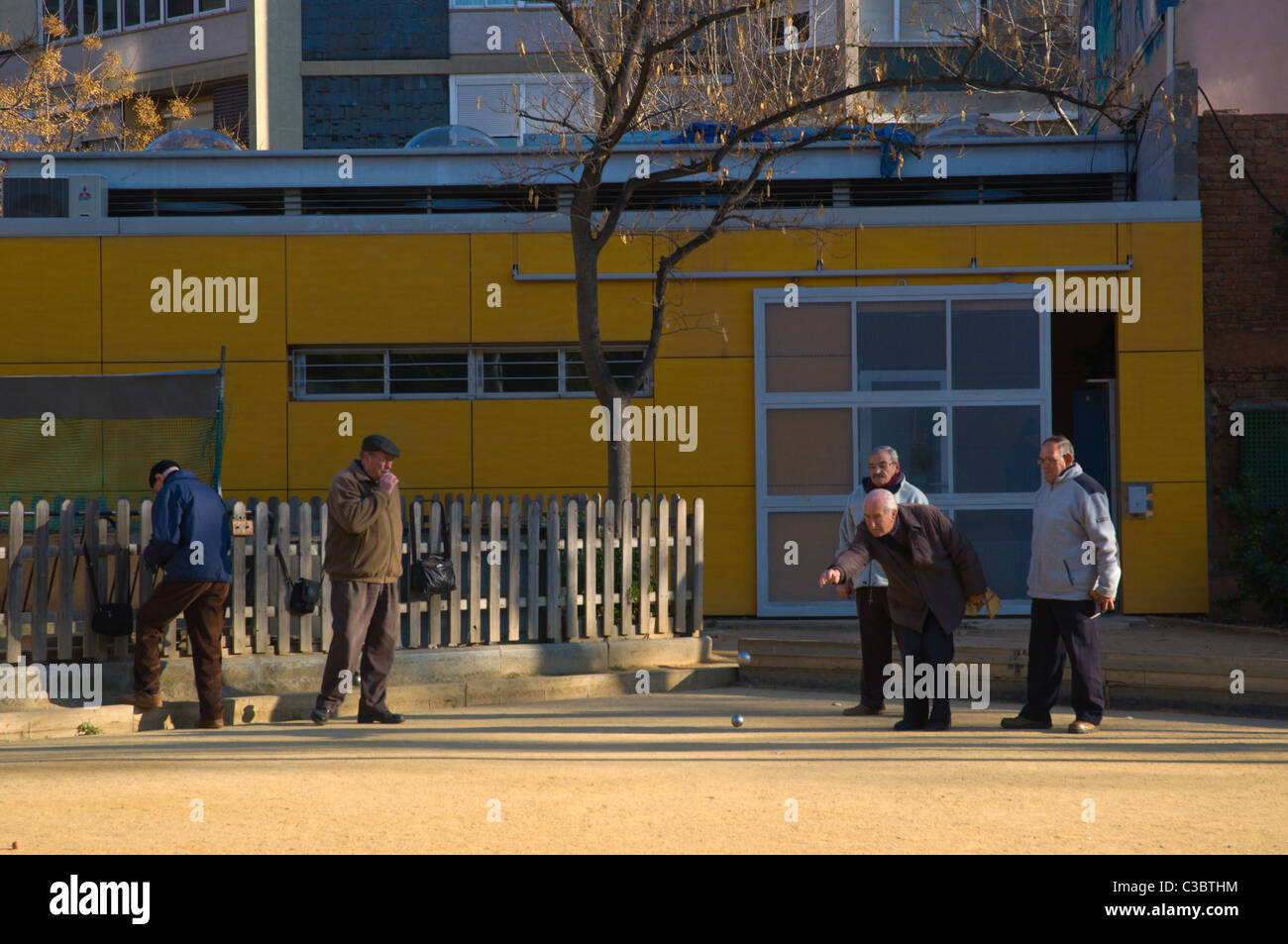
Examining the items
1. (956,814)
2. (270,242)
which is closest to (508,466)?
(270,242)

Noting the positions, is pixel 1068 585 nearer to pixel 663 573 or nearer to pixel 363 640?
pixel 663 573

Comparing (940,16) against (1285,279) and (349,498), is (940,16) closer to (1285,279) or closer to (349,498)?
(1285,279)

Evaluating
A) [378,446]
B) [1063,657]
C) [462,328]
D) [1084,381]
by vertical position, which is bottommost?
[1063,657]

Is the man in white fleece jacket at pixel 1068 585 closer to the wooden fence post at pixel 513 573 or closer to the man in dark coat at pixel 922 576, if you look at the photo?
the man in dark coat at pixel 922 576

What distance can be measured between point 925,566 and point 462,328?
7602 mm

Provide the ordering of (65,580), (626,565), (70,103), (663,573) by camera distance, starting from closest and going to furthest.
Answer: (65,580) → (626,565) → (663,573) → (70,103)

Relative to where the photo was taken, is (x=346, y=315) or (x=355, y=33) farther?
(x=355, y=33)

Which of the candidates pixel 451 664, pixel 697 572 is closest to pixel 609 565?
pixel 697 572

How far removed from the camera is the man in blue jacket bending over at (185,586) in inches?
333

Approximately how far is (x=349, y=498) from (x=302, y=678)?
6.42ft

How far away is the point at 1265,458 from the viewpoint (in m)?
13.9

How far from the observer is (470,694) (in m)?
9.84
